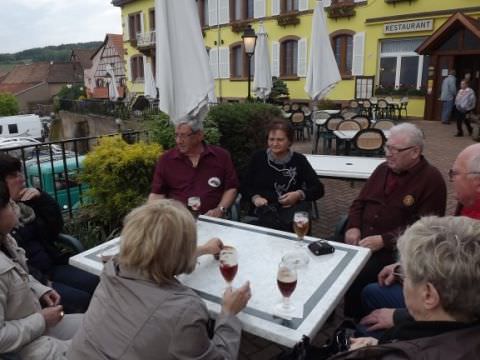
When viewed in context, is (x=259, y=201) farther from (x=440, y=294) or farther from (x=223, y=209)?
(x=440, y=294)

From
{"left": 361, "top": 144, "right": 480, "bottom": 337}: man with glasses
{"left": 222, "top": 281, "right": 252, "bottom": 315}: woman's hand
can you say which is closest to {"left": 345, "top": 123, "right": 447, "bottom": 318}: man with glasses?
{"left": 361, "top": 144, "right": 480, "bottom": 337}: man with glasses

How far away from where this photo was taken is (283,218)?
10.7 ft

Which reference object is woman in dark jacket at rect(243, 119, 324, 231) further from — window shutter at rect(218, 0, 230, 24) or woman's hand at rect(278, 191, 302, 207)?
window shutter at rect(218, 0, 230, 24)

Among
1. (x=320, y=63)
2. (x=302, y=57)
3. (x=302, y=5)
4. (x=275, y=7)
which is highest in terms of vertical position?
(x=275, y=7)

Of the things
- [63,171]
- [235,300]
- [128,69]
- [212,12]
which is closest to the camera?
[235,300]

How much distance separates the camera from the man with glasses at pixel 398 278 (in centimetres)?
201

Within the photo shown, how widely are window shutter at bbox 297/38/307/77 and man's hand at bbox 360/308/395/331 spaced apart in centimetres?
1702

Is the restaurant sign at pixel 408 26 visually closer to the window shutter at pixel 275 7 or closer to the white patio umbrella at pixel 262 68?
the window shutter at pixel 275 7

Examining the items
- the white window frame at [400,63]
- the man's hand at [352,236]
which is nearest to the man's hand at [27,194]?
the man's hand at [352,236]

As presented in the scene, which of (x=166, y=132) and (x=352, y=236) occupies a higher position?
(x=166, y=132)

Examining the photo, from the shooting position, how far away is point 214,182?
10.9ft

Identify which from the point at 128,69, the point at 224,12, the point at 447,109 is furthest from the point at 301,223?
the point at 128,69

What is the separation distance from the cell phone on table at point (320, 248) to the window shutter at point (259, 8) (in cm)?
1904

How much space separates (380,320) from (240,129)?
3.83m
